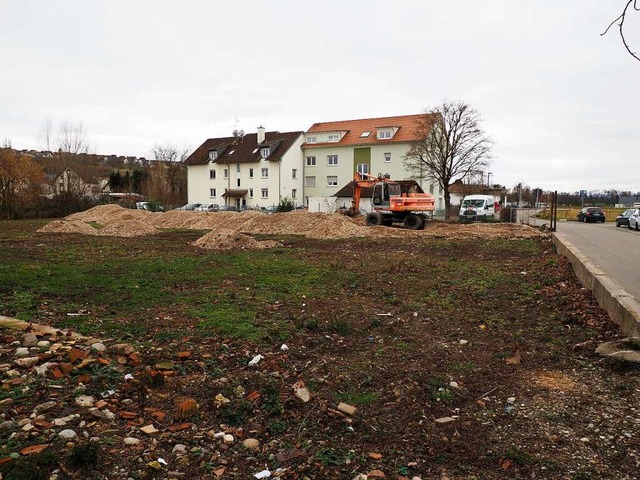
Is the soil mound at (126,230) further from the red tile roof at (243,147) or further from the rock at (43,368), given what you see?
the red tile roof at (243,147)

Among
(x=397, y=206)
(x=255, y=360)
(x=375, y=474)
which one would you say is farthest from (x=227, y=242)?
(x=375, y=474)

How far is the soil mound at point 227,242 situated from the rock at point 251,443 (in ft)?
45.7

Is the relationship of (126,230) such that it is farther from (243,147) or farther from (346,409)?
(243,147)

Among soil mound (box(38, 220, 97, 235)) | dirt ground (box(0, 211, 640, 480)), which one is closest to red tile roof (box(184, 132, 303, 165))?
soil mound (box(38, 220, 97, 235))

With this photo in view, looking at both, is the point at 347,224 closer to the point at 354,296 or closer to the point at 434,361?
the point at 354,296

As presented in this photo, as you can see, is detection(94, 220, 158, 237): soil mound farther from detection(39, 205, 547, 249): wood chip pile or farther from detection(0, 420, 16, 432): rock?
detection(0, 420, 16, 432): rock

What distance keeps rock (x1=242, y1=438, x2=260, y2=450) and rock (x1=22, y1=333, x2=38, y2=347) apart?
304cm

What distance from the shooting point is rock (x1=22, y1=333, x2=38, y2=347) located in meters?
5.22

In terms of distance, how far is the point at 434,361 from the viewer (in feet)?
17.7

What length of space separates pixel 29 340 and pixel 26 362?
69cm

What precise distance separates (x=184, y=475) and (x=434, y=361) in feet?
10.3

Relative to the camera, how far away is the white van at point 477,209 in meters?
39.7

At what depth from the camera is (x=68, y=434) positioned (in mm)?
3471

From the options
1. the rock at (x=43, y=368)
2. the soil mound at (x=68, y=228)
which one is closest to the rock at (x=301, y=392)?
the rock at (x=43, y=368)
